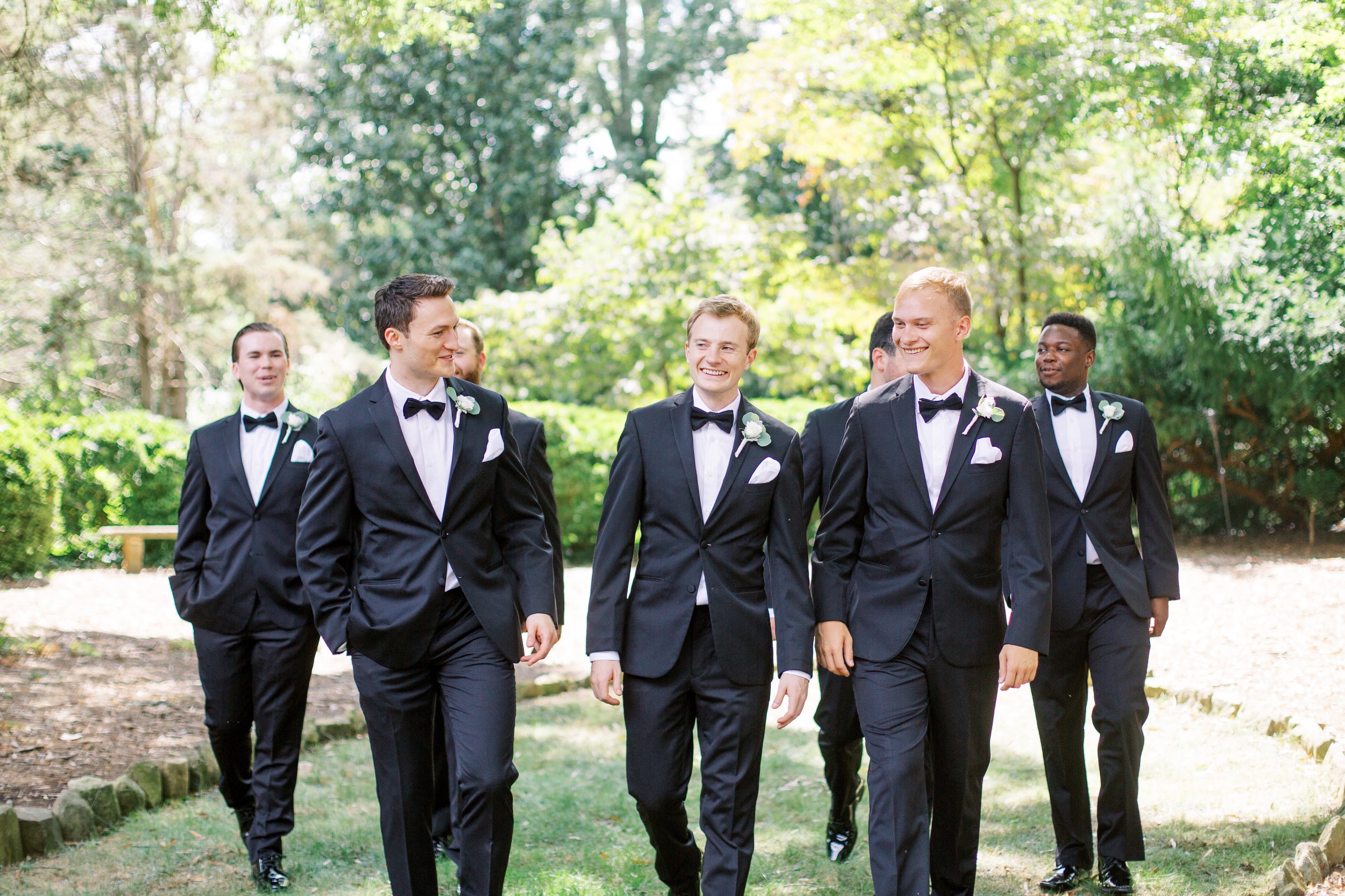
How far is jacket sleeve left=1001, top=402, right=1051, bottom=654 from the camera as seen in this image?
384 cm

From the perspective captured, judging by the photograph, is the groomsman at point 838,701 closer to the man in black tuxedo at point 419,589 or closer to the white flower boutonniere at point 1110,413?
the white flower boutonniere at point 1110,413

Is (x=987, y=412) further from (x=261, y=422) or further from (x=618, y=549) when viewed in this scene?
(x=261, y=422)

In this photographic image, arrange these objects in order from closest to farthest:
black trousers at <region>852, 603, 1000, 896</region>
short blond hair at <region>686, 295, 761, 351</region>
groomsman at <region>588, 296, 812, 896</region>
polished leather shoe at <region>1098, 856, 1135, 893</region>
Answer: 1. black trousers at <region>852, 603, 1000, 896</region>
2. groomsman at <region>588, 296, 812, 896</region>
3. short blond hair at <region>686, 295, 761, 351</region>
4. polished leather shoe at <region>1098, 856, 1135, 893</region>

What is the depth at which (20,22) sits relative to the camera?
9664 mm

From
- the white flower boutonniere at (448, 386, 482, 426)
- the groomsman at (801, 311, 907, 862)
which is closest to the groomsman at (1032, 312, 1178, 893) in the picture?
the groomsman at (801, 311, 907, 862)

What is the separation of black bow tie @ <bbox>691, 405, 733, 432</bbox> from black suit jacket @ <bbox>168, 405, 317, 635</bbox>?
195cm

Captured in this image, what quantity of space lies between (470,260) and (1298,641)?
65.1 ft

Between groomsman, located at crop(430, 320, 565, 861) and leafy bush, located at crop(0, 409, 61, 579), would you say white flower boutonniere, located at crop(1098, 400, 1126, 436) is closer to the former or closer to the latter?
groomsman, located at crop(430, 320, 565, 861)

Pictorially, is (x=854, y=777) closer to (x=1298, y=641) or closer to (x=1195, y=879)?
(x=1195, y=879)

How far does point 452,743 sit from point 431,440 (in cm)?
101

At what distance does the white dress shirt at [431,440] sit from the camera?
4016 millimetres

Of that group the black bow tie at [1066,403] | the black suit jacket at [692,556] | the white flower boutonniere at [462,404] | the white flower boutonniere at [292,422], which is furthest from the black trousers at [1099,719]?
the white flower boutonniere at [292,422]

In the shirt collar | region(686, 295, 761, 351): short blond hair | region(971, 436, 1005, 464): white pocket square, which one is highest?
region(686, 295, 761, 351): short blond hair

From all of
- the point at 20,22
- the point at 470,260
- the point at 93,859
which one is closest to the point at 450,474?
the point at 93,859
